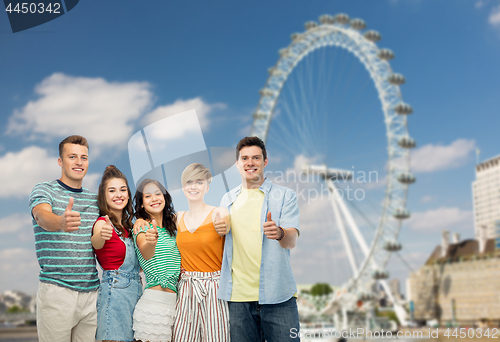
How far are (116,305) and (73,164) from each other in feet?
2.60

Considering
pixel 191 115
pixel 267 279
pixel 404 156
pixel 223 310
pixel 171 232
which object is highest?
pixel 404 156

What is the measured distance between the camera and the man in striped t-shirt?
2.54 meters

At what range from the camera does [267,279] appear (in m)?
2.44

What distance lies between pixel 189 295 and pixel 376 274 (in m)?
22.3

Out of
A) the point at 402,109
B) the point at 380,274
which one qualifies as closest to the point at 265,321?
→ the point at 402,109

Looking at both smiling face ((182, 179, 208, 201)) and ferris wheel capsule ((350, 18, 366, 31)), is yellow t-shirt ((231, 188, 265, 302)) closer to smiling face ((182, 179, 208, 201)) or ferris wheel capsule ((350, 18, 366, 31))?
Result: smiling face ((182, 179, 208, 201))

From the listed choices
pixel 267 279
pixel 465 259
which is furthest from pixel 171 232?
pixel 465 259

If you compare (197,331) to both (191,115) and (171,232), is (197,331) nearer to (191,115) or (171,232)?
(171,232)

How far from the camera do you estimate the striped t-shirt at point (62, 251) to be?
2.56 metres

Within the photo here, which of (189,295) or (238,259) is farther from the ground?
(238,259)

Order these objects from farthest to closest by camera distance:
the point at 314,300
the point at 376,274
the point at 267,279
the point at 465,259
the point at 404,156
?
the point at 465,259
the point at 314,300
the point at 376,274
the point at 404,156
the point at 267,279

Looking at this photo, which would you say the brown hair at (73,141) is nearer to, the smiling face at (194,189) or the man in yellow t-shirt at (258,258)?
the smiling face at (194,189)

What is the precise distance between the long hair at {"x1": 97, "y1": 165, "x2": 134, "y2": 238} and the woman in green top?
0.05 meters

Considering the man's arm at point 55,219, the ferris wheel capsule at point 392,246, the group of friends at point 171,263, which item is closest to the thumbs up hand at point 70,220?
the man's arm at point 55,219
